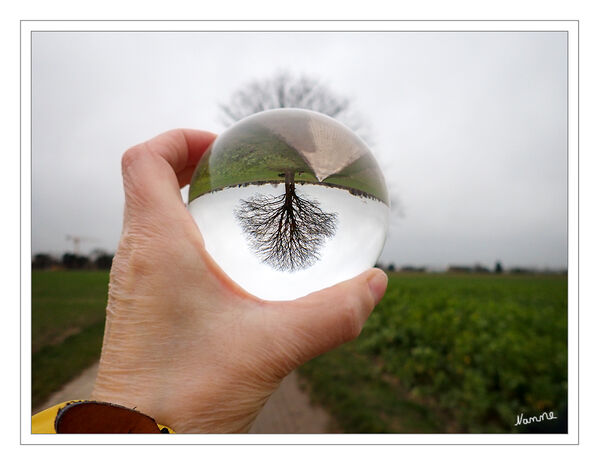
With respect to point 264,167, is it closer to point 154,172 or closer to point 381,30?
point 154,172

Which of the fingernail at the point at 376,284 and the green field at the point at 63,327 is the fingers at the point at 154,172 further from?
the green field at the point at 63,327

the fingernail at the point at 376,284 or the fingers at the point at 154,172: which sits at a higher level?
the fingers at the point at 154,172

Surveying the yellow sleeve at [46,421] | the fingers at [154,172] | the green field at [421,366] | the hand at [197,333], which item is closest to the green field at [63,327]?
the green field at [421,366]

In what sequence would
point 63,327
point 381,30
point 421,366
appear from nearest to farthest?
point 381,30
point 421,366
point 63,327

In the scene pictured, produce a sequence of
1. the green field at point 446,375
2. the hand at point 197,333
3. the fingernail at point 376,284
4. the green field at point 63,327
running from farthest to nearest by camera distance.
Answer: the green field at point 63,327
the green field at point 446,375
the fingernail at point 376,284
the hand at point 197,333

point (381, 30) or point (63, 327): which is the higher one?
point (381, 30)

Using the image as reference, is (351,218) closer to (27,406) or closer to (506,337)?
(27,406)

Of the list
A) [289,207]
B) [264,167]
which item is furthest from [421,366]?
[264,167]

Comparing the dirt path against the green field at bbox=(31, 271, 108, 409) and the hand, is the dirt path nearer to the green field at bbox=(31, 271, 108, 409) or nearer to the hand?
the green field at bbox=(31, 271, 108, 409)
